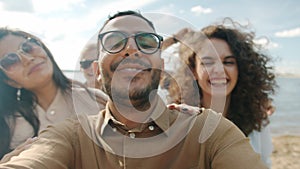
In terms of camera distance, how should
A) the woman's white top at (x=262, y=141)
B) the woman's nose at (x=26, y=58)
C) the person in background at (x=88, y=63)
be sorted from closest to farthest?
the woman's nose at (x=26, y=58)
the person in background at (x=88, y=63)
the woman's white top at (x=262, y=141)

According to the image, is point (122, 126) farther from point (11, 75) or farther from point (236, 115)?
point (236, 115)

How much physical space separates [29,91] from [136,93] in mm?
1842

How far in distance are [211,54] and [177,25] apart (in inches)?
42.1

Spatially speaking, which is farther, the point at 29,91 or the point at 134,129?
the point at 29,91

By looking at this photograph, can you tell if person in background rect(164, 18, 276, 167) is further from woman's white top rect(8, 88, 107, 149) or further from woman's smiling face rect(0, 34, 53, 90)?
woman's smiling face rect(0, 34, 53, 90)

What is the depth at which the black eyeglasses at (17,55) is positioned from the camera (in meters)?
3.08

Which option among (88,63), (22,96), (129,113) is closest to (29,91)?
(22,96)

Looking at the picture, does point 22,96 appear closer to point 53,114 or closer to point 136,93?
point 53,114

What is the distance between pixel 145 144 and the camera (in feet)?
6.14

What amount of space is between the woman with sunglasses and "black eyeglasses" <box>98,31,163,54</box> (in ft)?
3.20

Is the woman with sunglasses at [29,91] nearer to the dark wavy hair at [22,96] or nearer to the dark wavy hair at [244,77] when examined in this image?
the dark wavy hair at [22,96]

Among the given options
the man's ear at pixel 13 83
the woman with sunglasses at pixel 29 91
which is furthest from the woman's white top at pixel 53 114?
the man's ear at pixel 13 83

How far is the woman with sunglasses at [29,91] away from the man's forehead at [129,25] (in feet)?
3.16

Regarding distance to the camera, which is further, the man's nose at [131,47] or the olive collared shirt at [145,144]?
the man's nose at [131,47]
